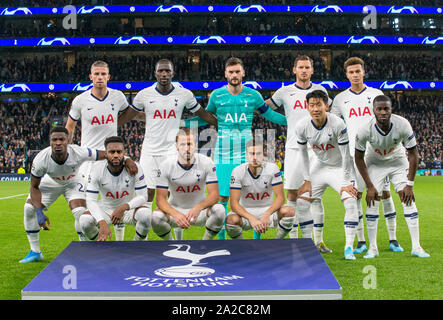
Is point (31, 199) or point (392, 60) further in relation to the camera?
point (392, 60)

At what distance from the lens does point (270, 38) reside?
1250 inches

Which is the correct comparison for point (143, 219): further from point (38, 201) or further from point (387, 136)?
point (387, 136)

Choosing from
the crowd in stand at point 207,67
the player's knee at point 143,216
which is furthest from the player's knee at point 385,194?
the crowd in stand at point 207,67

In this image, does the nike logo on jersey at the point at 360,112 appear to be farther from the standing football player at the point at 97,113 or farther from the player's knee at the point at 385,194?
the standing football player at the point at 97,113

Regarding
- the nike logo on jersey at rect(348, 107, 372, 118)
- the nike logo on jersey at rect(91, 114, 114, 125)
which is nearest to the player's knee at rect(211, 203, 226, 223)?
the nike logo on jersey at rect(91, 114, 114, 125)

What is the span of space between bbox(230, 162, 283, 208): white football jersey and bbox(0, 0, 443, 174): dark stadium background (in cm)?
2429

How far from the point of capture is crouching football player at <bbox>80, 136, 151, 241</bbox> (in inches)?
234

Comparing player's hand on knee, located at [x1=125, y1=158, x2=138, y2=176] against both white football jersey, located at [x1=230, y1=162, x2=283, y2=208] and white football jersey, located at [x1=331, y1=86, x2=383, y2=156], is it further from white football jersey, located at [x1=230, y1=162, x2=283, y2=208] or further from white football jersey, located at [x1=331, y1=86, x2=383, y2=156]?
white football jersey, located at [x1=331, y1=86, x2=383, y2=156]

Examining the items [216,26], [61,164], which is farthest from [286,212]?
[216,26]

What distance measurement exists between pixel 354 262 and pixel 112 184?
10.3ft

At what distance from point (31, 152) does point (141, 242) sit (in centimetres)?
2426

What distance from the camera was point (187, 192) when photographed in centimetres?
636

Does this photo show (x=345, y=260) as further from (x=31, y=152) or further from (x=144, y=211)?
(x=31, y=152)
